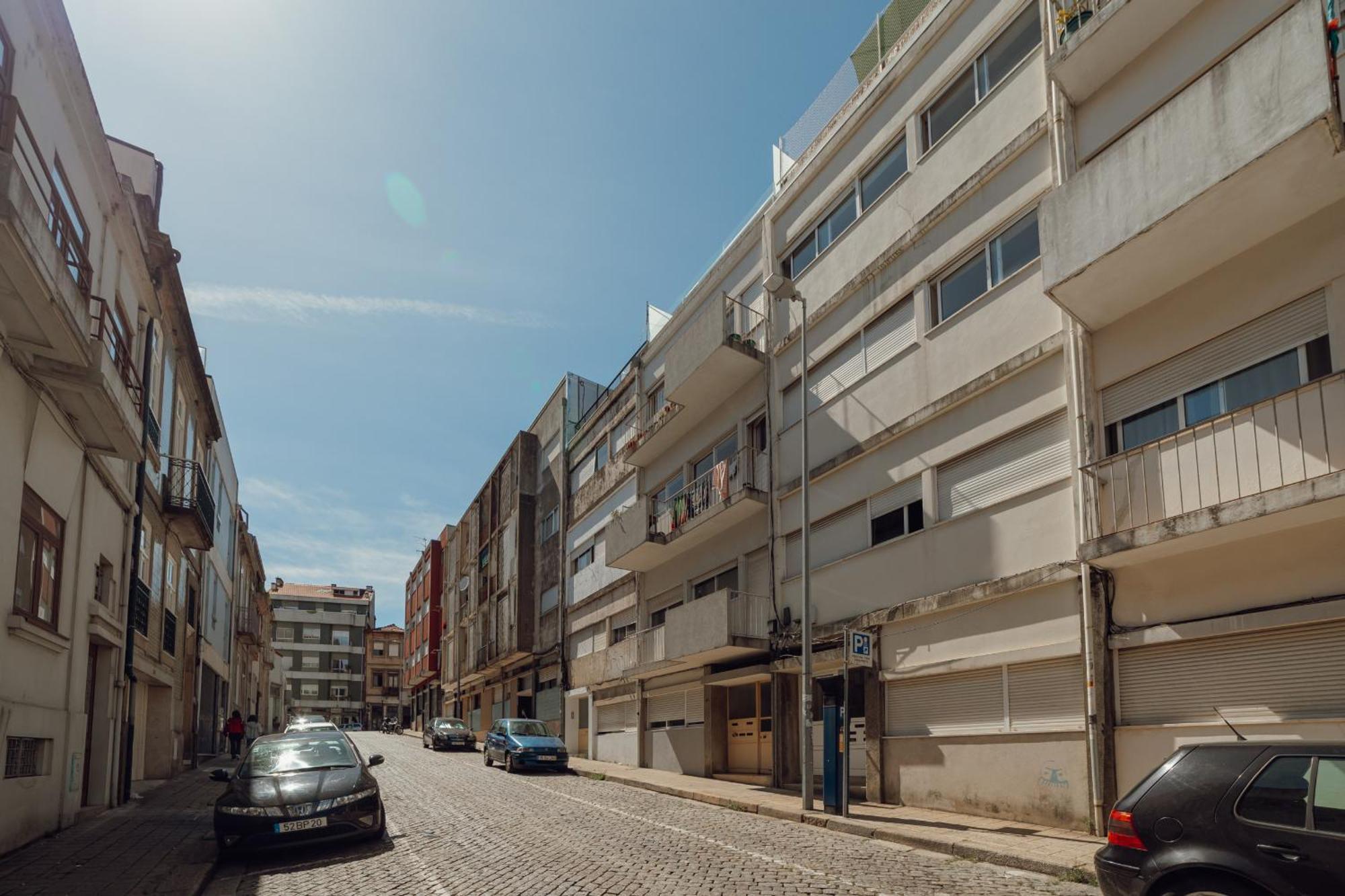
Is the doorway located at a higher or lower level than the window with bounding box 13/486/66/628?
lower

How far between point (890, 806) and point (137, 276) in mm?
16547

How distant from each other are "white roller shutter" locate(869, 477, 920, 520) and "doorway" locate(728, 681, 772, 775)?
5.69 m

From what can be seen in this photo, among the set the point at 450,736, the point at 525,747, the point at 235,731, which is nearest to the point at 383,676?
the point at 450,736

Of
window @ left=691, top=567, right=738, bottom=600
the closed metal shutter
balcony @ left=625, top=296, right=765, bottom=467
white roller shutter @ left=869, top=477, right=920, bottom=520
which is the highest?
balcony @ left=625, top=296, right=765, bottom=467

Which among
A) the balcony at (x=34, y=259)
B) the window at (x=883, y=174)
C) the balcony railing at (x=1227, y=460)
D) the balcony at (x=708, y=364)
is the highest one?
the window at (x=883, y=174)

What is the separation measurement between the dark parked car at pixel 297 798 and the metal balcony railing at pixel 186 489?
11.8 metres

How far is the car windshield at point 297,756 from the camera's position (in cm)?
1212

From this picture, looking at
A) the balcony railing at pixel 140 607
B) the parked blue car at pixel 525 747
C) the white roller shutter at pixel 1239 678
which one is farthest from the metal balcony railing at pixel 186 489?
the white roller shutter at pixel 1239 678

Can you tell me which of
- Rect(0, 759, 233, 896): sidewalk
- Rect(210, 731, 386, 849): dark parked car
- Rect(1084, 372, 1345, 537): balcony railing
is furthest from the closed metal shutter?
Rect(0, 759, 233, 896): sidewalk

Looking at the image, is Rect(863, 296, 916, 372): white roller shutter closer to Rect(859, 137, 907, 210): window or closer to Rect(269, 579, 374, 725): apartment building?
Rect(859, 137, 907, 210): window

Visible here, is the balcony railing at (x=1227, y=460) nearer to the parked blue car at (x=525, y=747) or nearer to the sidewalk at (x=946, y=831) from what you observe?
the sidewalk at (x=946, y=831)

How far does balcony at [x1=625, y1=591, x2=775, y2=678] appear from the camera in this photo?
2036 cm

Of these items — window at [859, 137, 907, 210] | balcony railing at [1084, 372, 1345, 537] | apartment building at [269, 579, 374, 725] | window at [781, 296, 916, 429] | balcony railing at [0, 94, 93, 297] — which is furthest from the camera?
apartment building at [269, 579, 374, 725]

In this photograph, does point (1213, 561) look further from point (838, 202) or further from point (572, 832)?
point (838, 202)
